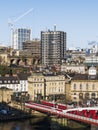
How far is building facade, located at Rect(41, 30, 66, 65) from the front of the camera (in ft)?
347

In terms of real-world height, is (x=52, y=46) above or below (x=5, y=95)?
above

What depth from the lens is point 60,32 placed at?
109 m

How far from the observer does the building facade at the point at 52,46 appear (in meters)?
106

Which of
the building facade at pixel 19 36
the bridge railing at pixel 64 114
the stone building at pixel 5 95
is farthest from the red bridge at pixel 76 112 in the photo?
the building facade at pixel 19 36

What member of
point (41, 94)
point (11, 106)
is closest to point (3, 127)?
point (11, 106)

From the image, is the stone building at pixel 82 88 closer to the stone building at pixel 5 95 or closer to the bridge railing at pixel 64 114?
the stone building at pixel 5 95

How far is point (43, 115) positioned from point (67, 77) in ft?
52.3

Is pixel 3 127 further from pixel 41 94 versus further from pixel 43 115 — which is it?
pixel 41 94

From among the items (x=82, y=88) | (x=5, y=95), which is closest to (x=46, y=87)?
(x=82, y=88)

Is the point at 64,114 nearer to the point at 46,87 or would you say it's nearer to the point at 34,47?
the point at 46,87

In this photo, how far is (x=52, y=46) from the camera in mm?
106875

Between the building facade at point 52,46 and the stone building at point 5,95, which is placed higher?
the building facade at point 52,46

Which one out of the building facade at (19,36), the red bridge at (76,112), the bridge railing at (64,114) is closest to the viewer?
the bridge railing at (64,114)

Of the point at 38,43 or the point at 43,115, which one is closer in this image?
the point at 43,115
